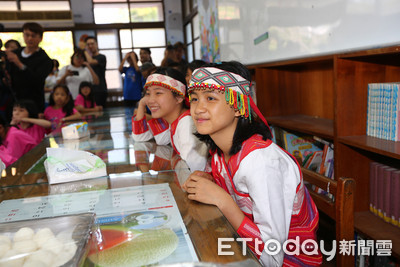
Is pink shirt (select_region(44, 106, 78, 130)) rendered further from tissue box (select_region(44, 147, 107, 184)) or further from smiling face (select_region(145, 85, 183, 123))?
tissue box (select_region(44, 147, 107, 184))

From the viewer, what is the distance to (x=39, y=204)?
87 centimetres

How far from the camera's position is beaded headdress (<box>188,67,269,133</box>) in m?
1.03

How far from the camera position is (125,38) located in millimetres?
7520

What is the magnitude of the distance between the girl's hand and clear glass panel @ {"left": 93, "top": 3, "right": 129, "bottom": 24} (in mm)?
7212

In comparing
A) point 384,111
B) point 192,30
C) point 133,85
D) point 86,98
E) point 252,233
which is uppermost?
point 192,30

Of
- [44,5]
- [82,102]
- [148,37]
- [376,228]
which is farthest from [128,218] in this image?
[44,5]

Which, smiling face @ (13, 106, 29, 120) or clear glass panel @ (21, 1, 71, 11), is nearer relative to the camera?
smiling face @ (13, 106, 29, 120)

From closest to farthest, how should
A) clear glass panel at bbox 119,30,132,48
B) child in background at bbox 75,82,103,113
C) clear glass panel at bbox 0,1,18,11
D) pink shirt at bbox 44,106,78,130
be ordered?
pink shirt at bbox 44,106,78,130 → child in background at bbox 75,82,103,113 → clear glass panel at bbox 0,1,18,11 → clear glass panel at bbox 119,30,132,48

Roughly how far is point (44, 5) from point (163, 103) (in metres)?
6.70

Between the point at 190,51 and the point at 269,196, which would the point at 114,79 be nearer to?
the point at 190,51

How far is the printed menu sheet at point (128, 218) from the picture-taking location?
0.57 m

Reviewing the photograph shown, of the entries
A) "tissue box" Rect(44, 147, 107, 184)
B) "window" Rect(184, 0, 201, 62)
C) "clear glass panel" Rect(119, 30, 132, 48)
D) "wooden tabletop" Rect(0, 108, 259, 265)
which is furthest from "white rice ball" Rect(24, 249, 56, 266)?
"clear glass panel" Rect(119, 30, 132, 48)

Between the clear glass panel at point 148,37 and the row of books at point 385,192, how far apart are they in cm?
677

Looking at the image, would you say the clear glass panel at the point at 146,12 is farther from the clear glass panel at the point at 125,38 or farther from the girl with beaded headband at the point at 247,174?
the girl with beaded headband at the point at 247,174
